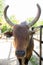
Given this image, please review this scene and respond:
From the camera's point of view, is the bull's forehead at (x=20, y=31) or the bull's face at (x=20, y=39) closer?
the bull's face at (x=20, y=39)

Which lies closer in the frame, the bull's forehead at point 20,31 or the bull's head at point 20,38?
the bull's head at point 20,38

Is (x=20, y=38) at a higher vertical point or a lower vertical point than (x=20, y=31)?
lower

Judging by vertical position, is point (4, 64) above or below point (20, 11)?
below

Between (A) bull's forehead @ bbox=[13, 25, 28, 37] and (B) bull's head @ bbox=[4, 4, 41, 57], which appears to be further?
(A) bull's forehead @ bbox=[13, 25, 28, 37]

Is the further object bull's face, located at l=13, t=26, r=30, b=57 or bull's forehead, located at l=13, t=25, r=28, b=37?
→ bull's forehead, located at l=13, t=25, r=28, b=37

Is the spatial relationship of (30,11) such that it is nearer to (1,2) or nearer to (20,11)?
(20,11)

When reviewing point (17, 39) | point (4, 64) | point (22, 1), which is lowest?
point (4, 64)

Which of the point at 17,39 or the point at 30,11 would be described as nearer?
the point at 17,39

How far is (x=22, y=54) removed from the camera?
448cm

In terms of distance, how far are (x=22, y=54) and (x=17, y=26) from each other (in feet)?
2.53

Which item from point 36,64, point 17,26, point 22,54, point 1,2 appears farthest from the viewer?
point 1,2

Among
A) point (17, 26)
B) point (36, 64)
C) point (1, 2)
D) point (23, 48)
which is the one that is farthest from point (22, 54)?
point (1, 2)

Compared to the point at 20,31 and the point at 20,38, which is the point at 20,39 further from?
the point at 20,31

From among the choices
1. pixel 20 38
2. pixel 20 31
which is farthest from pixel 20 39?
pixel 20 31
